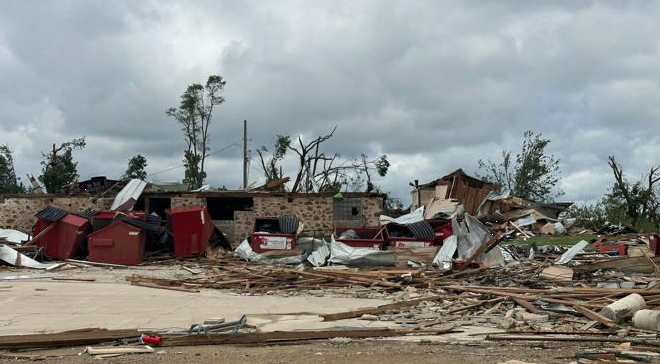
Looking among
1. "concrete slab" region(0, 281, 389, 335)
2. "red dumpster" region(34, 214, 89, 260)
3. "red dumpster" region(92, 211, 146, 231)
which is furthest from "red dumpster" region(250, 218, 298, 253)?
"concrete slab" region(0, 281, 389, 335)

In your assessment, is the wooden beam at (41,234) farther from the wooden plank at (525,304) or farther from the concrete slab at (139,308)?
the wooden plank at (525,304)

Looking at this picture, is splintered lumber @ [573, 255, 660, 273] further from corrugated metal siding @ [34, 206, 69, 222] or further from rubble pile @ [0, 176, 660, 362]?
corrugated metal siding @ [34, 206, 69, 222]

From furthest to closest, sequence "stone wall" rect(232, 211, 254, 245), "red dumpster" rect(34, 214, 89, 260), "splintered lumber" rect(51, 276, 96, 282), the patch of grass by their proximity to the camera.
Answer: "stone wall" rect(232, 211, 254, 245) < the patch of grass < "red dumpster" rect(34, 214, 89, 260) < "splintered lumber" rect(51, 276, 96, 282)

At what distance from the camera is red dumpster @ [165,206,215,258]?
74.8ft

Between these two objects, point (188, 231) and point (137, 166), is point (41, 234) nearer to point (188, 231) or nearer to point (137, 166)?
point (188, 231)

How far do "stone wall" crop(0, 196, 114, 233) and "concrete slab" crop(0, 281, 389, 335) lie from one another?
12.7 m

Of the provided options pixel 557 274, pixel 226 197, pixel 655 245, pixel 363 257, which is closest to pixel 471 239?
pixel 363 257

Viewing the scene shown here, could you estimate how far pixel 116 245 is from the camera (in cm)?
2141

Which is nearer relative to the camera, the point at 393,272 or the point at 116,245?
the point at 393,272

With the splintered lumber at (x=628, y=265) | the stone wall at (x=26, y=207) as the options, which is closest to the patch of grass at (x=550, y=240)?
the splintered lumber at (x=628, y=265)

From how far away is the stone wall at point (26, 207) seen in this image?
2706cm

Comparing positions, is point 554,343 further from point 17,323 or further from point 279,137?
point 279,137

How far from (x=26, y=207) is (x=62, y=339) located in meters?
21.5

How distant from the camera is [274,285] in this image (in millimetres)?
15273
